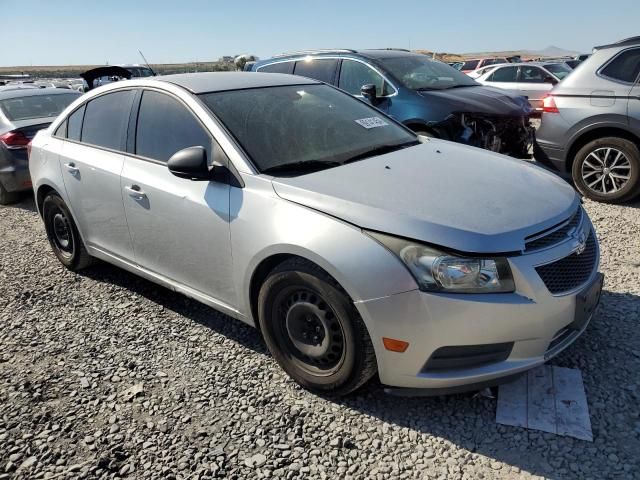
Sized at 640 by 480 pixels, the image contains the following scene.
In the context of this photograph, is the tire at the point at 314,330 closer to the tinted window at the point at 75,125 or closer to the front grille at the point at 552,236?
the front grille at the point at 552,236

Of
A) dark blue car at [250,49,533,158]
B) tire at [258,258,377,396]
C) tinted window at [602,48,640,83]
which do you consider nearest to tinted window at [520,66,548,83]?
dark blue car at [250,49,533,158]

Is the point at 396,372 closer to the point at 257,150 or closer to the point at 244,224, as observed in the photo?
the point at 244,224

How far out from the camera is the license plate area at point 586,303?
97.8 inches

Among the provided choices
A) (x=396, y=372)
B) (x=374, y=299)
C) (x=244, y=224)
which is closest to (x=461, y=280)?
(x=374, y=299)

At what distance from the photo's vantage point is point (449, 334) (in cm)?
228

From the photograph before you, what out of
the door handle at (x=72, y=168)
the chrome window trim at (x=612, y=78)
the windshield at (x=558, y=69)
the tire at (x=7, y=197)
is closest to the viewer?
the door handle at (x=72, y=168)

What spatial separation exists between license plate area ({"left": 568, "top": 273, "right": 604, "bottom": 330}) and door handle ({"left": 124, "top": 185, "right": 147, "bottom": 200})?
2.64 m

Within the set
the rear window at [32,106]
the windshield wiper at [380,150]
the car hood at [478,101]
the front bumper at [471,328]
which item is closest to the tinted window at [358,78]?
the car hood at [478,101]

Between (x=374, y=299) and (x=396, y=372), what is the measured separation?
0.39 metres

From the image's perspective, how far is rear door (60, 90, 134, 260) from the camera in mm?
3691

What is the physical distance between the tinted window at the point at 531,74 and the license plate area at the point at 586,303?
12.3m

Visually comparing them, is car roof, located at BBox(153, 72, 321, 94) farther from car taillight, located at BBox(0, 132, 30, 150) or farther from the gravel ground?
car taillight, located at BBox(0, 132, 30, 150)

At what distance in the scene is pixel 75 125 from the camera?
4266 millimetres

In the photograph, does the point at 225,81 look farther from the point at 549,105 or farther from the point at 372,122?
the point at 549,105
